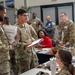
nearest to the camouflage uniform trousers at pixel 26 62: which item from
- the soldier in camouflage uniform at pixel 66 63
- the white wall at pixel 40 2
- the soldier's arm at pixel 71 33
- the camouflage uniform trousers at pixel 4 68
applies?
the camouflage uniform trousers at pixel 4 68

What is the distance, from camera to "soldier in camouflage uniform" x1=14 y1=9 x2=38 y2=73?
130 inches

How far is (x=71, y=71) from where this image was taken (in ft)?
6.20

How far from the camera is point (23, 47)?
10.8 feet

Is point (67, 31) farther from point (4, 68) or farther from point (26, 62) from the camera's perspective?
point (4, 68)

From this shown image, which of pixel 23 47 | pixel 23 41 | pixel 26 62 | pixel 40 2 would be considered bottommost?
pixel 26 62

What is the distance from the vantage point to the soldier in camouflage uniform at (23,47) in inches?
130

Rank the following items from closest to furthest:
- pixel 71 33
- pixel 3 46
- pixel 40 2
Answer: pixel 3 46, pixel 71 33, pixel 40 2

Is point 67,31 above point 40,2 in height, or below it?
below

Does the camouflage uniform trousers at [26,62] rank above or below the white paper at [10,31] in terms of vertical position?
below

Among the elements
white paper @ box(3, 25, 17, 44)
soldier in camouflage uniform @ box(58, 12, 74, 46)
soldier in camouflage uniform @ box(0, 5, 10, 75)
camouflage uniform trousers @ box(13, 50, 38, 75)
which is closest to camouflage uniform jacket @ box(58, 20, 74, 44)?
soldier in camouflage uniform @ box(58, 12, 74, 46)

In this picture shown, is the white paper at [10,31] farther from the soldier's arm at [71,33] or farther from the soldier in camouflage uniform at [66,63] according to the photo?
the soldier's arm at [71,33]

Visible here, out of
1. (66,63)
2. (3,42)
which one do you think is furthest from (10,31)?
(66,63)

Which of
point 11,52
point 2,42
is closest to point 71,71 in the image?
point 2,42

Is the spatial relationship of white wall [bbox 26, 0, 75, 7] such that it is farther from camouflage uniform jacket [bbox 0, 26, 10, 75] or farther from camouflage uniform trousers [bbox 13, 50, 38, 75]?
camouflage uniform jacket [bbox 0, 26, 10, 75]
